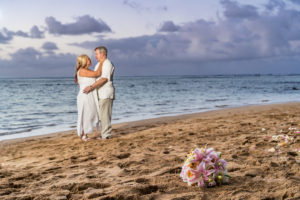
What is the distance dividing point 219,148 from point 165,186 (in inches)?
89.0

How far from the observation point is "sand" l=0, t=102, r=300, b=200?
3.05 meters

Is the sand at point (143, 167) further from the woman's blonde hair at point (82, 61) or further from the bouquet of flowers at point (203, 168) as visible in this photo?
the woman's blonde hair at point (82, 61)

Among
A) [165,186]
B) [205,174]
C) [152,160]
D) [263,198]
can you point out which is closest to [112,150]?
[152,160]

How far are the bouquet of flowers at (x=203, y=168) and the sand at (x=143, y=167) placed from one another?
11 centimetres

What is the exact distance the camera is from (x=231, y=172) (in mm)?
3691

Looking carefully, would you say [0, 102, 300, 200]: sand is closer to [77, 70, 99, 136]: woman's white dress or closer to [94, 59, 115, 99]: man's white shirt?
[77, 70, 99, 136]: woman's white dress

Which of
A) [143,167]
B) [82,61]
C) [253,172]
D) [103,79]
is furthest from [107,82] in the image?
[253,172]

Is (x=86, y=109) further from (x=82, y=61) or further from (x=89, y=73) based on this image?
(x=82, y=61)

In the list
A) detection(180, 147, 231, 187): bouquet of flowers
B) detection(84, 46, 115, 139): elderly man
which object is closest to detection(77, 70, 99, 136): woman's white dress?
detection(84, 46, 115, 139): elderly man

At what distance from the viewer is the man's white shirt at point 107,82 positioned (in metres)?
6.52

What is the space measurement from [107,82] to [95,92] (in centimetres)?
41

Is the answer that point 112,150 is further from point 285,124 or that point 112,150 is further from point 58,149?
point 285,124

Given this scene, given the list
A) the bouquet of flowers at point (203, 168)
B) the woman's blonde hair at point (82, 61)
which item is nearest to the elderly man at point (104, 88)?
the woman's blonde hair at point (82, 61)

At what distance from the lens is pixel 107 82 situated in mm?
6609
